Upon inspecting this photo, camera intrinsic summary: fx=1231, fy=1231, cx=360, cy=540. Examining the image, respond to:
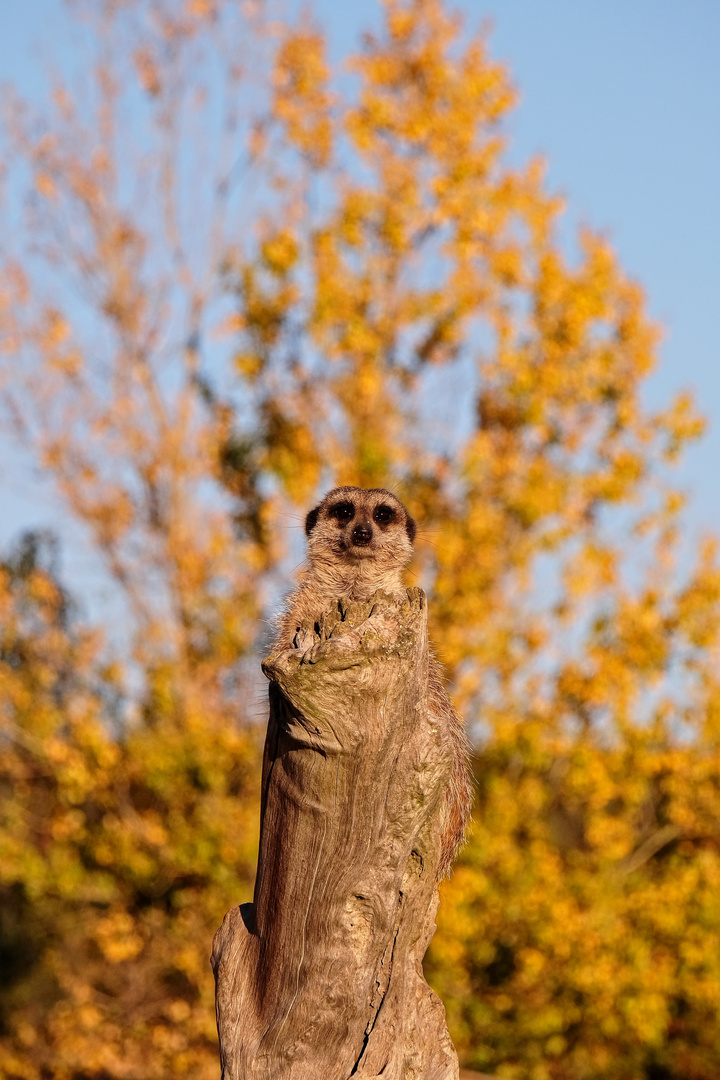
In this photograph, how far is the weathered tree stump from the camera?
3438mm

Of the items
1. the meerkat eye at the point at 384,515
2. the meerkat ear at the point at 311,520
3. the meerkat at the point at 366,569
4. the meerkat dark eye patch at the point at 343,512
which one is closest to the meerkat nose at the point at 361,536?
the meerkat at the point at 366,569

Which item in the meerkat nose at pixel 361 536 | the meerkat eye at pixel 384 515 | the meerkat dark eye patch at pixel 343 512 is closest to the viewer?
the meerkat nose at pixel 361 536

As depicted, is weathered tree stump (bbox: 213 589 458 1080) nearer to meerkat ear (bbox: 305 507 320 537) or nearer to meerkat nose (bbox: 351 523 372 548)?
meerkat nose (bbox: 351 523 372 548)

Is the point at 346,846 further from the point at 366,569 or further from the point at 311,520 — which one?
the point at 311,520

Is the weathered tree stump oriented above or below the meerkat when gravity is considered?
below

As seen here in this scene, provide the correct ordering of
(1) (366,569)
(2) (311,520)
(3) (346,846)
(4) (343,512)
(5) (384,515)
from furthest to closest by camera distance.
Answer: (2) (311,520)
(5) (384,515)
(4) (343,512)
(1) (366,569)
(3) (346,846)

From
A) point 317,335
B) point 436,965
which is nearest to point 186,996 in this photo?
point 436,965

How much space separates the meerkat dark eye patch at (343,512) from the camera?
19.7ft

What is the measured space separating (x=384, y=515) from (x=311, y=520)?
0.44 meters

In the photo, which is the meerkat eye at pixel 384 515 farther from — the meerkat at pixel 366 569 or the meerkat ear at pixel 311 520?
the meerkat ear at pixel 311 520

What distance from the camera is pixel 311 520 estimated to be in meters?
6.40

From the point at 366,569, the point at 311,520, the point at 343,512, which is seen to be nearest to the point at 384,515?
the point at 343,512

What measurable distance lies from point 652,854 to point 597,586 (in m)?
3.23

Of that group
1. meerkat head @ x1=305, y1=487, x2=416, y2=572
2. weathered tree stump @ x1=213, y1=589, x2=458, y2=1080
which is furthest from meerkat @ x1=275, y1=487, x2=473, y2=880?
weathered tree stump @ x1=213, y1=589, x2=458, y2=1080
